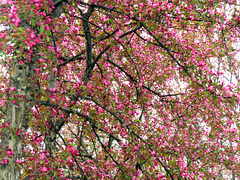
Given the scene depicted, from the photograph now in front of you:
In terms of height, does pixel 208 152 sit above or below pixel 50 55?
below

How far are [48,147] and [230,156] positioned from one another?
4.66 metres

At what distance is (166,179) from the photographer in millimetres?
4332

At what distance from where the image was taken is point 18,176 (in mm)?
3355

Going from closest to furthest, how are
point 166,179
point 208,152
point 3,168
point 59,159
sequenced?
point 3,168 → point 59,159 → point 166,179 → point 208,152

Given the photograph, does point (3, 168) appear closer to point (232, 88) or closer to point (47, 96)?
point (47, 96)

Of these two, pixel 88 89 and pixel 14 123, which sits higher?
pixel 88 89

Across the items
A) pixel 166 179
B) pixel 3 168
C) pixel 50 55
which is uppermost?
pixel 50 55

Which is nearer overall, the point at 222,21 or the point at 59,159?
the point at 59,159

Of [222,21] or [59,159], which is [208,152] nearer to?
[222,21]

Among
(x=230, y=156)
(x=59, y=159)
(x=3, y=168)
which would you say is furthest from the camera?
(x=230, y=156)

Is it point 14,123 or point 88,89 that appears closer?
point 14,123

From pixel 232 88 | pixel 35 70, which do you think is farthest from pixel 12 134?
pixel 232 88

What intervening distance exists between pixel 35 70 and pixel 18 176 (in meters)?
1.65

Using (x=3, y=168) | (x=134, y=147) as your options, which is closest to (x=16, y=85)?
(x=3, y=168)
